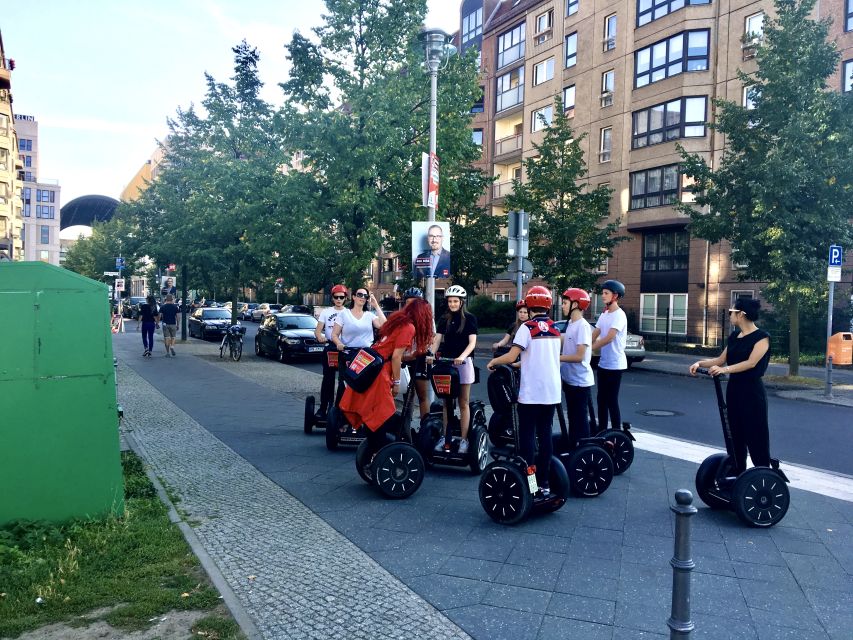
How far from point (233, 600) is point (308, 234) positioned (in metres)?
12.8

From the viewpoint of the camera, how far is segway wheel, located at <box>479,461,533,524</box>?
5246 millimetres

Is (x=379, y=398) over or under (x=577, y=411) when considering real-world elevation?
over

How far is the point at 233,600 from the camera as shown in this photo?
12.7 ft

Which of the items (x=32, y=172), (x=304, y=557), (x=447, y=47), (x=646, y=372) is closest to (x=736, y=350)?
(x=304, y=557)

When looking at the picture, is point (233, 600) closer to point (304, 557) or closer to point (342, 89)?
point (304, 557)

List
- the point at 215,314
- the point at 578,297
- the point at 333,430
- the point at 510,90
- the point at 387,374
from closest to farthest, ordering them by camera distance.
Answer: the point at 387,374 → the point at 578,297 → the point at 333,430 → the point at 215,314 → the point at 510,90

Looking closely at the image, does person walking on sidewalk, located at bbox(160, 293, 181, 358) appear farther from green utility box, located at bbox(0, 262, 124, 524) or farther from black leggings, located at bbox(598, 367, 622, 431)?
green utility box, located at bbox(0, 262, 124, 524)

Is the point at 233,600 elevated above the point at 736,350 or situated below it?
below

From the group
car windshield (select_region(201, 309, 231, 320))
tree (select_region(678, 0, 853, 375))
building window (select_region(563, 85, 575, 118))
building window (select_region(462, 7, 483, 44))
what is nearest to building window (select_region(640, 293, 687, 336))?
building window (select_region(563, 85, 575, 118))

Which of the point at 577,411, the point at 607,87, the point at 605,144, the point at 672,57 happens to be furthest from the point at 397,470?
the point at 607,87

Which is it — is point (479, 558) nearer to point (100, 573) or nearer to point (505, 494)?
point (505, 494)

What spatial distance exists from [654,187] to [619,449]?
2476 cm

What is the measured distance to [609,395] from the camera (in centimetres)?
738

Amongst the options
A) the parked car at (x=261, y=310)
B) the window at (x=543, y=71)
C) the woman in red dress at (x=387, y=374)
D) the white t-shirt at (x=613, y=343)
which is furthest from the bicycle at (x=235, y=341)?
the parked car at (x=261, y=310)
